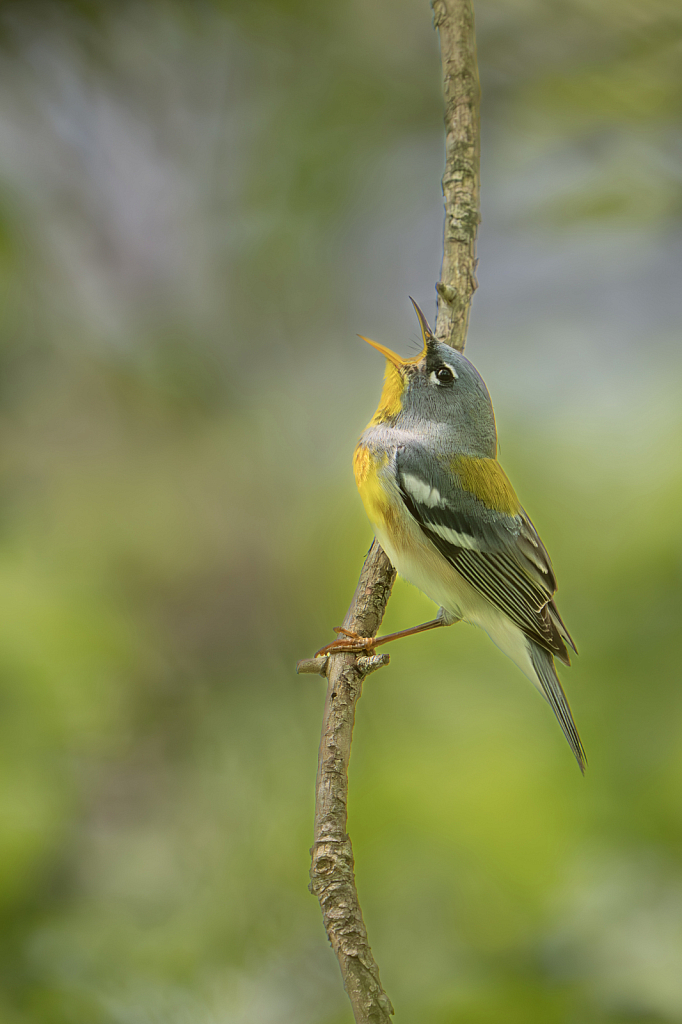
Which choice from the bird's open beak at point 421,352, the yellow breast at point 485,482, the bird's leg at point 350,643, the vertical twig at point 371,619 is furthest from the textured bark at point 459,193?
the bird's leg at point 350,643

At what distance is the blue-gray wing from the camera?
111cm

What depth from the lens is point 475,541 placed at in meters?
1.12

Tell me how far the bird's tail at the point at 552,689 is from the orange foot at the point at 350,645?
26 cm

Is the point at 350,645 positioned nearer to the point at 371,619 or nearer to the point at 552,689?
the point at 371,619

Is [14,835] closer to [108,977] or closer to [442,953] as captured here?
[108,977]

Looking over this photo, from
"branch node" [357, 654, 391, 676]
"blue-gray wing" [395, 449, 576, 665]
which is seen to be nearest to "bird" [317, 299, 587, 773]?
"blue-gray wing" [395, 449, 576, 665]

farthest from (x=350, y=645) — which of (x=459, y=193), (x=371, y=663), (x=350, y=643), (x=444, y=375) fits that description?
(x=459, y=193)

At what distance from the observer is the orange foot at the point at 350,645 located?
1.06 m

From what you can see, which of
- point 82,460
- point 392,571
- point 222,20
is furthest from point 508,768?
point 222,20

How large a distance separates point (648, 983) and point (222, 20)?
9.66 feet

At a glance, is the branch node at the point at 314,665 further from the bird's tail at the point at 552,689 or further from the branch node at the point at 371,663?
the bird's tail at the point at 552,689

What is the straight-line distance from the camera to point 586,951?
1.26m

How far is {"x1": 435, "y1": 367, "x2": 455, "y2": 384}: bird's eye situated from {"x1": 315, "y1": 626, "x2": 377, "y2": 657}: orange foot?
0.43 metres

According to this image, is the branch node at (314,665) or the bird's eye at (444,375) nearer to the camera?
the branch node at (314,665)
